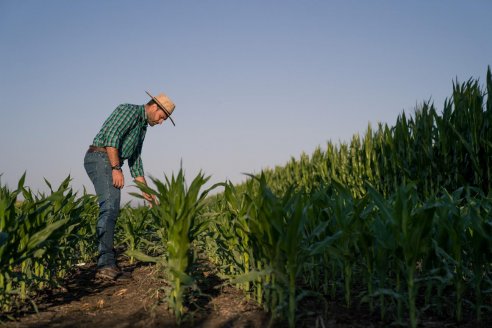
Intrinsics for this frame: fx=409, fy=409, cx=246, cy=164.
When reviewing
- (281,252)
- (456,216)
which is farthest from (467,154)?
(281,252)

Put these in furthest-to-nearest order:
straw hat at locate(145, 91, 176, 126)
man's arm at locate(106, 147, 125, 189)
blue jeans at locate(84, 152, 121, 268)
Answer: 1. straw hat at locate(145, 91, 176, 126)
2. man's arm at locate(106, 147, 125, 189)
3. blue jeans at locate(84, 152, 121, 268)

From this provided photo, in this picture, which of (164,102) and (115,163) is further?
(164,102)

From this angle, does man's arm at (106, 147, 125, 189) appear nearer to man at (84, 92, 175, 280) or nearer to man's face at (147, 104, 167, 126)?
man at (84, 92, 175, 280)

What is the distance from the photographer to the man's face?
4.75 m

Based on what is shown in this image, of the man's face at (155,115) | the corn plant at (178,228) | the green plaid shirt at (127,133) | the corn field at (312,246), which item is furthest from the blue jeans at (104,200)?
the corn plant at (178,228)

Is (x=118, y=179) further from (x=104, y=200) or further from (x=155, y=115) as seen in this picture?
(x=155, y=115)

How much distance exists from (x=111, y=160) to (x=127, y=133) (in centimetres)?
46

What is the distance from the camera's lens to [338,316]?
2.38 metres

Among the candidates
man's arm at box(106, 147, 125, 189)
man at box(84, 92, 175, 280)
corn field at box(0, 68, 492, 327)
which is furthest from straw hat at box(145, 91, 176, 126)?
corn field at box(0, 68, 492, 327)

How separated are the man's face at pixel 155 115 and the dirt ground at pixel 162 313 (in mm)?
2074

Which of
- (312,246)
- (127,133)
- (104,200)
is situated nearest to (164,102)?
(127,133)

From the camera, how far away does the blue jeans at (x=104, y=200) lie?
4.23 m

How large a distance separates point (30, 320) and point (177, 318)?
3.33ft

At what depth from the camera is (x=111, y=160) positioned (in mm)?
4352
